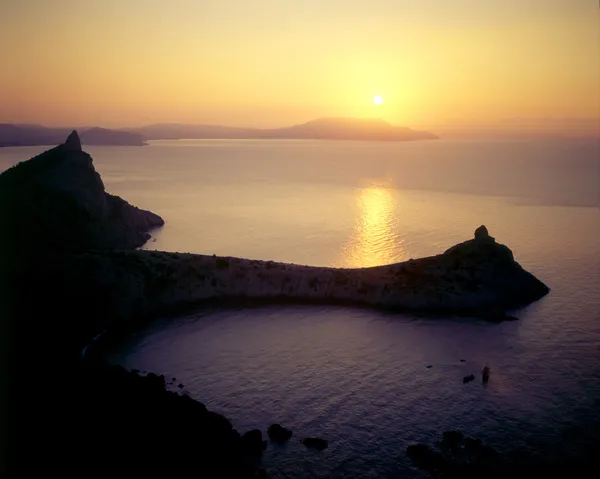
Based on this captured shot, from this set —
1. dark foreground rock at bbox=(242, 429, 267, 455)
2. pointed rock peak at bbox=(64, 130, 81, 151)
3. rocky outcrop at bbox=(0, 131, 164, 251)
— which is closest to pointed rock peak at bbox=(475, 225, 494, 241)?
dark foreground rock at bbox=(242, 429, 267, 455)

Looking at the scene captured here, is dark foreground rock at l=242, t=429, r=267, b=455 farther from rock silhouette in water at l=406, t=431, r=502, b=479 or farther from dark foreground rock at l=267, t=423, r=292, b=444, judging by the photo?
rock silhouette in water at l=406, t=431, r=502, b=479

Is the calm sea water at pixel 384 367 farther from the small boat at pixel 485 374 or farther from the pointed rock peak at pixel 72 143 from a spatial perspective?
the pointed rock peak at pixel 72 143

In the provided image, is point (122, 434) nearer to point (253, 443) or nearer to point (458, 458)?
point (253, 443)

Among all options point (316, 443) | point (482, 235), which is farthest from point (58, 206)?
point (482, 235)

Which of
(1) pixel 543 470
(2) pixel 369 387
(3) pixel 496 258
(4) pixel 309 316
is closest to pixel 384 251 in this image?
(3) pixel 496 258

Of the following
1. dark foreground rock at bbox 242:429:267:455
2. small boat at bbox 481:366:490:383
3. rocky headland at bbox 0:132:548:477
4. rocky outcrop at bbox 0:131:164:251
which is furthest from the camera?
rocky outcrop at bbox 0:131:164:251

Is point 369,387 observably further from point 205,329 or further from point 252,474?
point 205,329

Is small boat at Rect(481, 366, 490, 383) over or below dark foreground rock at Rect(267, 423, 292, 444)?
over
